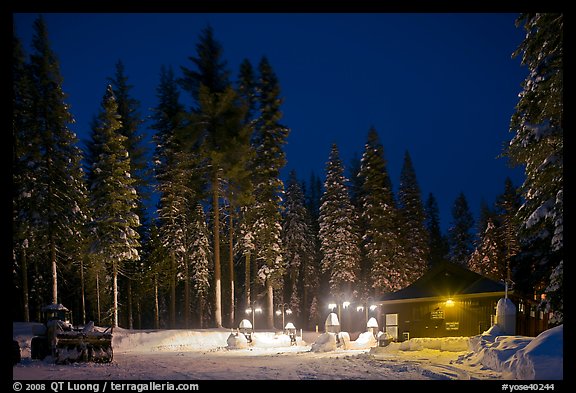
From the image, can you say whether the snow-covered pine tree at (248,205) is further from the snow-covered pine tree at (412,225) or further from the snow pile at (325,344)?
the snow-covered pine tree at (412,225)

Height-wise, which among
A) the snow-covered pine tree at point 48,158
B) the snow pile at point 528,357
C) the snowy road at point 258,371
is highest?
the snow-covered pine tree at point 48,158

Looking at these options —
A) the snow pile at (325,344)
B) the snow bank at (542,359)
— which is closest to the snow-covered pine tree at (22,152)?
the snow pile at (325,344)

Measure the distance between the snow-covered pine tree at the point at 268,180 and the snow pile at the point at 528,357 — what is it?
2230cm

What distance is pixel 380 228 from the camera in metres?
42.9

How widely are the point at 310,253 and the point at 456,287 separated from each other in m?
24.1

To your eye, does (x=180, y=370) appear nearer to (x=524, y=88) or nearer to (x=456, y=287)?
(x=524, y=88)

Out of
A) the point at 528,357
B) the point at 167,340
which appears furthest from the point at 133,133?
the point at 528,357

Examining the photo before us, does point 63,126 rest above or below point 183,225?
above

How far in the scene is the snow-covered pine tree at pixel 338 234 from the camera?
44081 millimetres

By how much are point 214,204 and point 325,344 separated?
39.0 ft

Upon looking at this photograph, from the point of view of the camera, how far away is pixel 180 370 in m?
13.9
